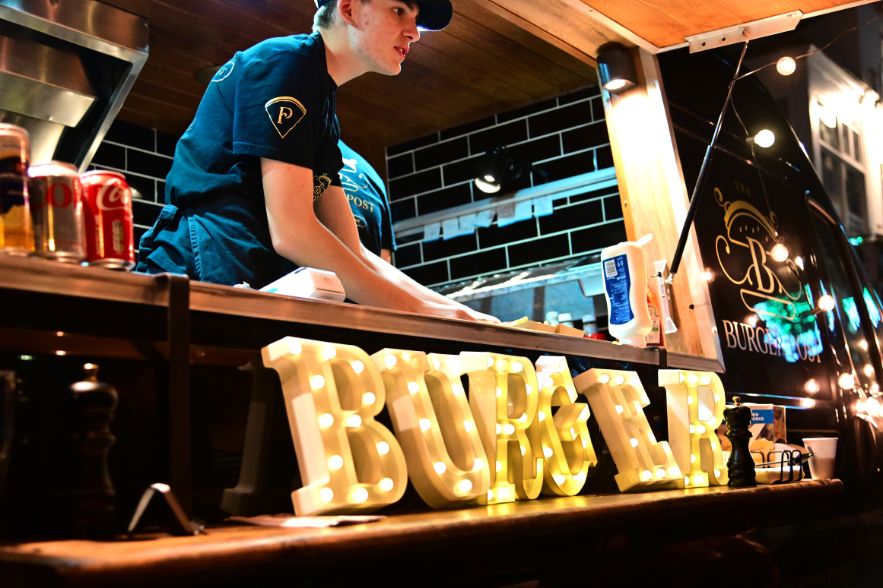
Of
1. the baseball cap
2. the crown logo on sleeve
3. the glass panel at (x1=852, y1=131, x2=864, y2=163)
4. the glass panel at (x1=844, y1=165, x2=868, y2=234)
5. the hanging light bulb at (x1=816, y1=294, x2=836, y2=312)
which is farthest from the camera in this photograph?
the glass panel at (x1=844, y1=165, x2=868, y2=234)

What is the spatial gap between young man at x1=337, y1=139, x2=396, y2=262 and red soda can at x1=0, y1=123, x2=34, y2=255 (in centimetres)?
170

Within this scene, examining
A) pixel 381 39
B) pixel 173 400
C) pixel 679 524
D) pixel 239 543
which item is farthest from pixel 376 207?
pixel 239 543

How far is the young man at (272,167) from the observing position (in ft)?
5.96

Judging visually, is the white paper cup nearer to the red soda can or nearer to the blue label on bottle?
the blue label on bottle

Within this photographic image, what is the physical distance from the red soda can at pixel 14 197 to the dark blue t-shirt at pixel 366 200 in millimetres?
1712

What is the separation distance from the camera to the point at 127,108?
4.43 metres

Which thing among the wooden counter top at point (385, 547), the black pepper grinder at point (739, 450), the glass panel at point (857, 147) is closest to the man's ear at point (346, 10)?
the wooden counter top at point (385, 547)

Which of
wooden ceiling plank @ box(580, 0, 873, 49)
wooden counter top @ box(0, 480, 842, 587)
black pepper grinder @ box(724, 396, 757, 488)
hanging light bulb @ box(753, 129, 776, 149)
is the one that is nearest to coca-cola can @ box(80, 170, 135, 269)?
wooden counter top @ box(0, 480, 842, 587)

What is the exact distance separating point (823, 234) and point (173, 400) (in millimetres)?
3505

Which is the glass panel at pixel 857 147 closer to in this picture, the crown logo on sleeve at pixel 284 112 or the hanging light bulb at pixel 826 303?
the hanging light bulb at pixel 826 303

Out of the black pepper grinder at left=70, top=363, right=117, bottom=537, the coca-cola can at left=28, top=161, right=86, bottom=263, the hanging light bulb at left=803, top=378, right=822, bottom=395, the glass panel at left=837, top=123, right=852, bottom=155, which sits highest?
the glass panel at left=837, top=123, right=852, bottom=155

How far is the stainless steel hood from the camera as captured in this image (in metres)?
2.86

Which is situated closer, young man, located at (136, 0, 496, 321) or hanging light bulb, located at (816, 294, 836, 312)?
young man, located at (136, 0, 496, 321)

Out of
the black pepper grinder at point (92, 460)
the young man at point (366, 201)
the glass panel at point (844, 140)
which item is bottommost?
the black pepper grinder at point (92, 460)
